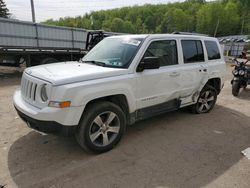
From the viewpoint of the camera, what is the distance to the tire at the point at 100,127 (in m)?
3.55

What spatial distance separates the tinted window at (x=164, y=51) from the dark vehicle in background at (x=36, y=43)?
6.84 m

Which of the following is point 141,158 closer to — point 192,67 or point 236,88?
point 192,67

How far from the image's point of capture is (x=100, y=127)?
3.77 m

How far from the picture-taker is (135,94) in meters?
4.10

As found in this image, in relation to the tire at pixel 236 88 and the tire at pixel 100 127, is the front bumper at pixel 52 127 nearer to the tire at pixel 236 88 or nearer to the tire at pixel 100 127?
the tire at pixel 100 127

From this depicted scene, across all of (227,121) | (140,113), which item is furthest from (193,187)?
(227,121)

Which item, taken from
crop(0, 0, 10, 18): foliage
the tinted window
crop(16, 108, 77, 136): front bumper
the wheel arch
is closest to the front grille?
crop(16, 108, 77, 136): front bumper

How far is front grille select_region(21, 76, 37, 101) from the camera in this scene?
3.56 m

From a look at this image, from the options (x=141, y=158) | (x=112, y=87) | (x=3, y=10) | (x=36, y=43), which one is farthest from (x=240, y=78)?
(x=3, y=10)

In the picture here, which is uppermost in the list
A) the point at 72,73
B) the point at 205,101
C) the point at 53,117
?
the point at 72,73

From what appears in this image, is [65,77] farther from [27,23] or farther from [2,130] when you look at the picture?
[27,23]

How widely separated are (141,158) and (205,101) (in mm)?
2929

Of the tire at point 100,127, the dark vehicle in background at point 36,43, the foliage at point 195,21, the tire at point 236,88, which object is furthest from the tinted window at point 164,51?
the foliage at point 195,21

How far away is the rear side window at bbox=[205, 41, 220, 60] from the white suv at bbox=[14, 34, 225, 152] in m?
0.25
